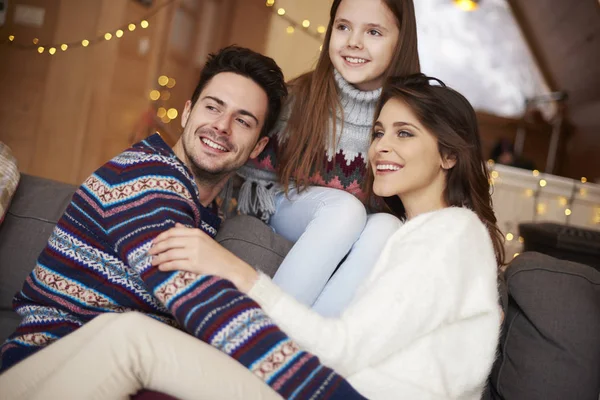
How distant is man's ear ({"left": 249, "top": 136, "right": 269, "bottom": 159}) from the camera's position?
1.99 meters

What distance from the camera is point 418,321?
1.29 metres

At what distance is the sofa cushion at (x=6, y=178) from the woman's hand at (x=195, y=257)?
86cm

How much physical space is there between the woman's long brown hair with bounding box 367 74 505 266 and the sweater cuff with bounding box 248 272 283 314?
0.63 m

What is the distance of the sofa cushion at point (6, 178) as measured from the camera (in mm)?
1909

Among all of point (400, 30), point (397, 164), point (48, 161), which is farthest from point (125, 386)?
point (48, 161)

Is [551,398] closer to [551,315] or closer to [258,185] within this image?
[551,315]

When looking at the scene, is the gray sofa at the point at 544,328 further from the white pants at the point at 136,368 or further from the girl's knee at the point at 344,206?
the white pants at the point at 136,368

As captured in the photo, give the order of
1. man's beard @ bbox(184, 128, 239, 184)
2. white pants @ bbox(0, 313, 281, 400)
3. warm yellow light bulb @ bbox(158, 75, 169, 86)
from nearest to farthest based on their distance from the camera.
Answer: white pants @ bbox(0, 313, 281, 400), man's beard @ bbox(184, 128, 239, 184), warm yellow light bulb @ bbox(158, 75, 169, 86)

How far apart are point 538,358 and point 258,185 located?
3.49ft

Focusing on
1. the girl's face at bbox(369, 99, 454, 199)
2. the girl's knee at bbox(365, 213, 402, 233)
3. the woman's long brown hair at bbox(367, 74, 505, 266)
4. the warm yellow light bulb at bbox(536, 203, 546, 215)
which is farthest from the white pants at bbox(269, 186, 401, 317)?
the warm yellow light bulb at bbox(536, 203, 546, 215)

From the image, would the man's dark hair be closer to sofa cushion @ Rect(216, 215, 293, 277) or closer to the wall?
sofa cushion @ Rect(216, 215, 293, 277)

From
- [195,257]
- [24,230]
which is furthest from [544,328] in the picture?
[24,230]

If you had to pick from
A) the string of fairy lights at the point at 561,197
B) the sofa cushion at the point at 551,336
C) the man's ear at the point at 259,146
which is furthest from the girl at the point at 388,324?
the string of fairy lights at the point at 561,197

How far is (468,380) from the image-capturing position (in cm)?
137
